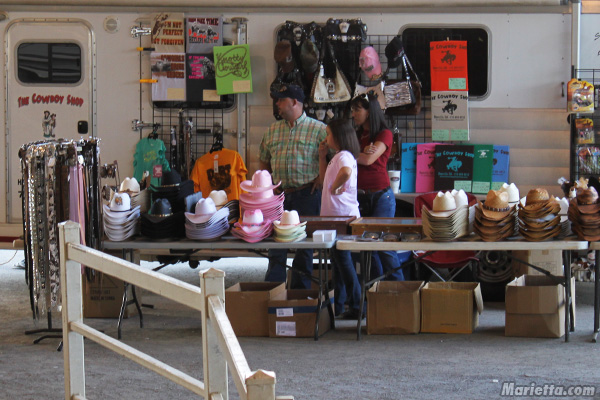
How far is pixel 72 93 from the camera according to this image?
25.7ft

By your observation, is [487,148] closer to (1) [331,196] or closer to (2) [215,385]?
(1) [331,196]

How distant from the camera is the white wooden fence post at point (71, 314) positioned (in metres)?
3.69

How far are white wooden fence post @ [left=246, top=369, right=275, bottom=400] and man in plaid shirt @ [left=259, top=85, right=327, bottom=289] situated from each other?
5.02 meters

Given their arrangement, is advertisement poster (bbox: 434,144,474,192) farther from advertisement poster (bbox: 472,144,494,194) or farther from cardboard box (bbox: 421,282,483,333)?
cardboard box (bbox: 421,282,483,333)

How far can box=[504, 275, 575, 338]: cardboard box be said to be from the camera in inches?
231

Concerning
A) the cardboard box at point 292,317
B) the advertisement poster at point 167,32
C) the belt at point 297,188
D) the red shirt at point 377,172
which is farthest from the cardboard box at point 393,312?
the advertisement poster at point 167,32

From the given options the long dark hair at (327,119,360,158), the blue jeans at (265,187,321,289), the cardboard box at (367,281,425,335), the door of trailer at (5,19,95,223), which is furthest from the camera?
the door of trailer at (5,19,95,223)

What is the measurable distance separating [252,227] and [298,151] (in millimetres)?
1249

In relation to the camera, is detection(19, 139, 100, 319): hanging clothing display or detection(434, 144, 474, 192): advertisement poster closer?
detection(19, 139, 100, 319): hanging clothing display

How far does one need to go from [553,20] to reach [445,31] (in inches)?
37.6

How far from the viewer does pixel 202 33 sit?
776cm

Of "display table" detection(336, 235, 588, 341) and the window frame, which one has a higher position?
the window frame

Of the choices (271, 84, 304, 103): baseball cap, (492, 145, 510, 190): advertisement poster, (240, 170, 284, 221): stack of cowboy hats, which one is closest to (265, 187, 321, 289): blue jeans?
(240, 170, 284, 221): stack of cowboy hats

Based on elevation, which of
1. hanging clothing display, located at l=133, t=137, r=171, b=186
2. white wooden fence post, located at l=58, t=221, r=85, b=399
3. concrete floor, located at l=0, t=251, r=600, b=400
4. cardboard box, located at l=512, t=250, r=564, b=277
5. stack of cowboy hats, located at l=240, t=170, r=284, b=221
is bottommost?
concrete floor, located at l=0, t=251, r=600, b=400
